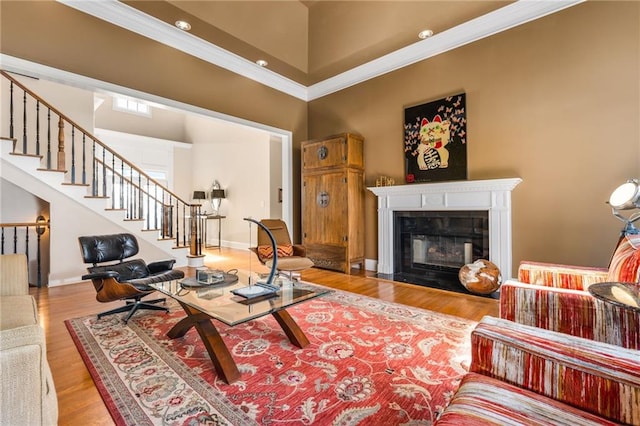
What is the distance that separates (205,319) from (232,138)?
268 inches

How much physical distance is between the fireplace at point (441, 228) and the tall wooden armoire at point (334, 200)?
0.37 m

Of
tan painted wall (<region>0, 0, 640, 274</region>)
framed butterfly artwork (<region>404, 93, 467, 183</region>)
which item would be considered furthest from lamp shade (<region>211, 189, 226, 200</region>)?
framed butterfly artwork (<region>404, 93, 467, 183</region>)

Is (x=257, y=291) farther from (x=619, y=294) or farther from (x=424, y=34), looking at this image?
(x=424, y=34)

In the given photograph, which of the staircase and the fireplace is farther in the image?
the staircase

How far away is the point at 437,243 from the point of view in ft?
13.8

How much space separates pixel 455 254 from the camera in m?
4.04

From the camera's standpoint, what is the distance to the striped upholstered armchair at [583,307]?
1.54 metres

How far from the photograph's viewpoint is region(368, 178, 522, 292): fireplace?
11.6 ft

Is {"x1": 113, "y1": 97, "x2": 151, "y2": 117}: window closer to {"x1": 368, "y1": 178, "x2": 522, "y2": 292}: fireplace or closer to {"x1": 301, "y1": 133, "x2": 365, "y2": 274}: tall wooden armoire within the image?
{"x1": 301, "y1": 133, "x2": 365, "y2": 274}: tall wooden armoire

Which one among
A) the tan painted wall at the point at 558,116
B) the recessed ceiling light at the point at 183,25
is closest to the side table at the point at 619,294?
the tan painted wall at the point at 558,116

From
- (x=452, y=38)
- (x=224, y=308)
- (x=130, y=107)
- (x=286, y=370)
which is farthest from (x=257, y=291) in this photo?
(x=130, y=107)

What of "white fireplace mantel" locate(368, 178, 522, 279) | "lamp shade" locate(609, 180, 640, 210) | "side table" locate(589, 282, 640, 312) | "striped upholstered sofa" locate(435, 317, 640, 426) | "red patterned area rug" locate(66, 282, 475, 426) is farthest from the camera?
"white fireplace mantel" locate(368, 178, 522, 279)

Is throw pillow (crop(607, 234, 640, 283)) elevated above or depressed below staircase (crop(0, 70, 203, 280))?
below

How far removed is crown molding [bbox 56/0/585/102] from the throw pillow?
2917mm
